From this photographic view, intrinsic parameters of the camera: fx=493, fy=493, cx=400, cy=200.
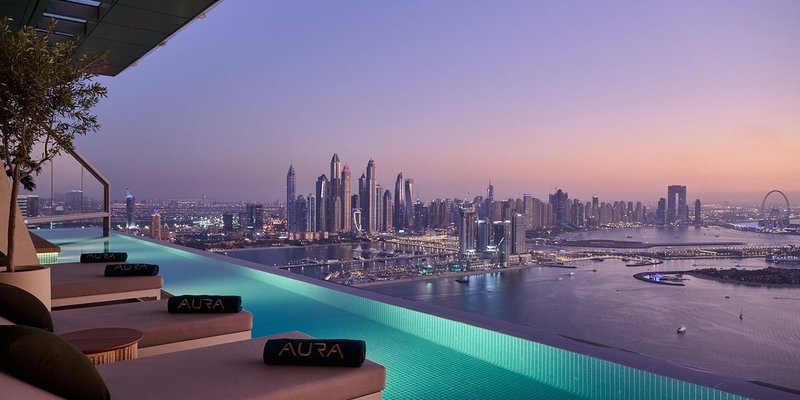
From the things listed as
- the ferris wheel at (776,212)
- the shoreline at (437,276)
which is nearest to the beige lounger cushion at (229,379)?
the shoreline at (437,276)

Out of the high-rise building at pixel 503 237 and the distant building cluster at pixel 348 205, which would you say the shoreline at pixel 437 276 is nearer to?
the high-rise building at pixel 503 237

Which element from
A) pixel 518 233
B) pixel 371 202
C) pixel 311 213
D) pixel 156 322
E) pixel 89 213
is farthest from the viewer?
pixel 371 202

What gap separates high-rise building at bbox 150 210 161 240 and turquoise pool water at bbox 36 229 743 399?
7.66m

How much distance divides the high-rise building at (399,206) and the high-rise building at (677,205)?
1549cm

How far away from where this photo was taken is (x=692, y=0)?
17.7 meters

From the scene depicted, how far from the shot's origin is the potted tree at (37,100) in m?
2.70

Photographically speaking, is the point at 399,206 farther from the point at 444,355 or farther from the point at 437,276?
the point at 444,355

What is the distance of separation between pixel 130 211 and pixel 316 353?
11.4 meters

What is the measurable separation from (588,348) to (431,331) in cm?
105

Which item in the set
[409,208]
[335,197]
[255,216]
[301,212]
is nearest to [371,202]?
[335,197]

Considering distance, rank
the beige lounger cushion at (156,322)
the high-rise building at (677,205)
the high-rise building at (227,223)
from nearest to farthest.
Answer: the beige lounger cushion at (156,322), the high-rise building at (227,223), the high-rise building at (677,205)

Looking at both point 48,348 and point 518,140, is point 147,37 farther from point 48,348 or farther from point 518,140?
point 518,140

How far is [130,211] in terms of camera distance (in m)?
11.4

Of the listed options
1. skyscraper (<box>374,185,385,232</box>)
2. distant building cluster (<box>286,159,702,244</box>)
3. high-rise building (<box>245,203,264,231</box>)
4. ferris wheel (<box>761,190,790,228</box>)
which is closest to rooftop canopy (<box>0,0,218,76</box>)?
high-rise building (<box>245,203,264,231</box>)
